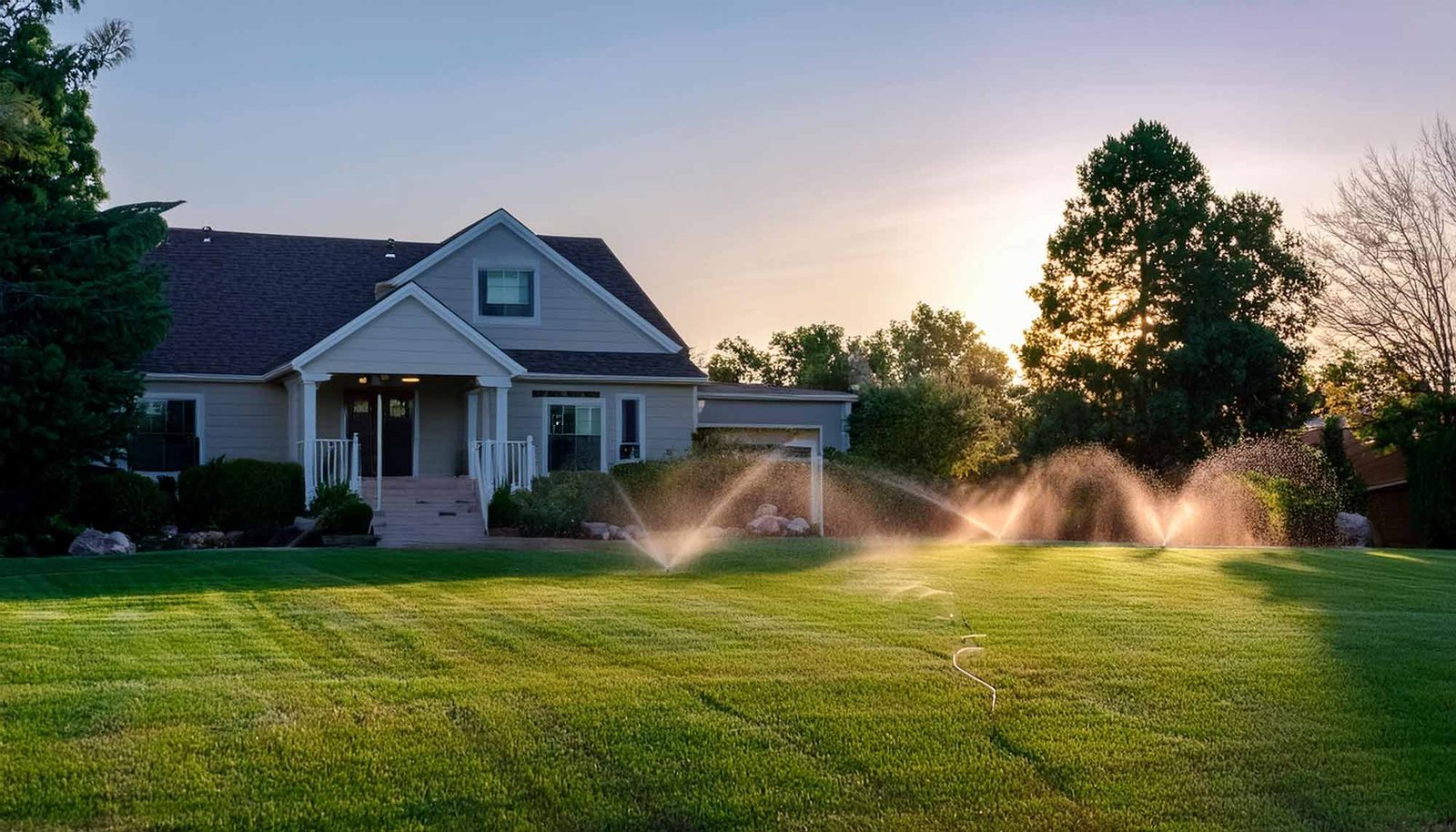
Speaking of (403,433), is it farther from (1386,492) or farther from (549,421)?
(1386,492)

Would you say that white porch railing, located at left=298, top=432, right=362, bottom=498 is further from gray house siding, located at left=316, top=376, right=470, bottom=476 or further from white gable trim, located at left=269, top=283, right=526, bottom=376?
gray house siding, located at left=316, top=376, right=470, bottom=476

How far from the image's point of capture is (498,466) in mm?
22812

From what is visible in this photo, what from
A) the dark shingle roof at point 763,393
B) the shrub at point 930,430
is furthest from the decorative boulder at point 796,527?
the dark shingle roof at point 763,393

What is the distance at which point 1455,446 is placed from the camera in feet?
102

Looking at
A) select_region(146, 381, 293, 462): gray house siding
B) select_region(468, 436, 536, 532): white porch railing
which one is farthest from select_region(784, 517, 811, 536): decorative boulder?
select_region(146, 381, 293, 462): gray house siding

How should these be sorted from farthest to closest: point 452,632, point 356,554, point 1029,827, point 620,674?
1. point 356,554
2. point 452,632
3. point 620,674
4. point 1029,827

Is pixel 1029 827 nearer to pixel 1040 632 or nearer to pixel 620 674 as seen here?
pixel 620 674

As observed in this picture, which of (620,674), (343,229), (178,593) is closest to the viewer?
(620,674)

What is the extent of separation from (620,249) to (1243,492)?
47.4 ft

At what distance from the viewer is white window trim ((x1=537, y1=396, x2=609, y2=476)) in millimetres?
25594

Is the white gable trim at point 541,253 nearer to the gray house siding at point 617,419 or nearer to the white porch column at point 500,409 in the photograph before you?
the gray house siding at point 617,419

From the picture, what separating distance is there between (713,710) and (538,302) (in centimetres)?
2034

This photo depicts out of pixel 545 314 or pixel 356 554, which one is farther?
pixel 545 314

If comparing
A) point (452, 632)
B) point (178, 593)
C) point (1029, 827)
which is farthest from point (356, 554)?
point (1029, 827)
